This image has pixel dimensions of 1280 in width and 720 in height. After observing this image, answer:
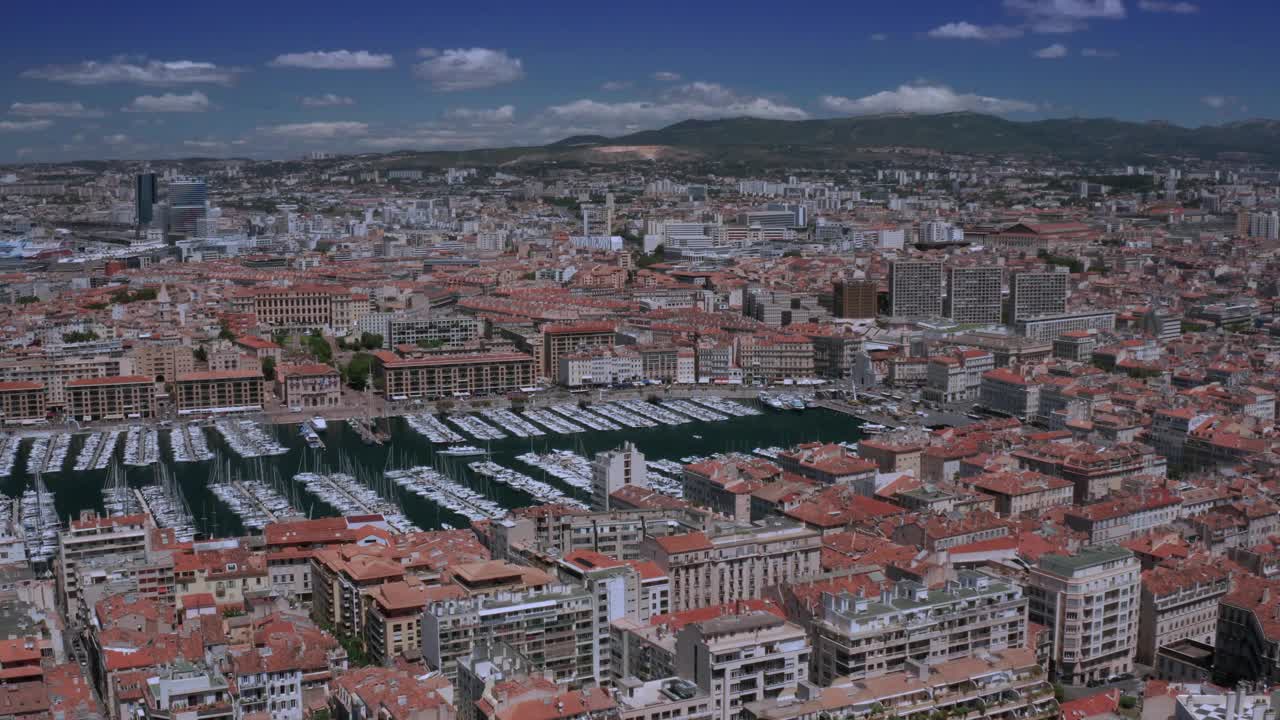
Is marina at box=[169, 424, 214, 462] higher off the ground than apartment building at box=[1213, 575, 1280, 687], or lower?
lower

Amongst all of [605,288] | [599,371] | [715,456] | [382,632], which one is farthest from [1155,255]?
[382,632]

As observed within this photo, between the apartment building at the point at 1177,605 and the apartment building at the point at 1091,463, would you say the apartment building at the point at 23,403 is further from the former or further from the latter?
the apartment building at the point at 1177,605

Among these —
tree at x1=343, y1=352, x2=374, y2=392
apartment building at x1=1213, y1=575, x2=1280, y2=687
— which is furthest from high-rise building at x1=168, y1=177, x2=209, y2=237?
apartment building at x1=1213, y1=575, x2=1280, y2=687

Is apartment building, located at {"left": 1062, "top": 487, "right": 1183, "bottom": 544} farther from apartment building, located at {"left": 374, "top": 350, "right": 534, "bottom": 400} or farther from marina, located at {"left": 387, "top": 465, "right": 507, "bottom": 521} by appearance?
apartment building, located at {"left": 374, "top": 350, "right": 534, "bottom": 400}

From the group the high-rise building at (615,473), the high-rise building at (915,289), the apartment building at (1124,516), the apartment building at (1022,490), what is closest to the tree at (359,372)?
the high-rise building at (615,473)

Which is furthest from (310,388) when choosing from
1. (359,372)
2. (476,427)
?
(476,427)
